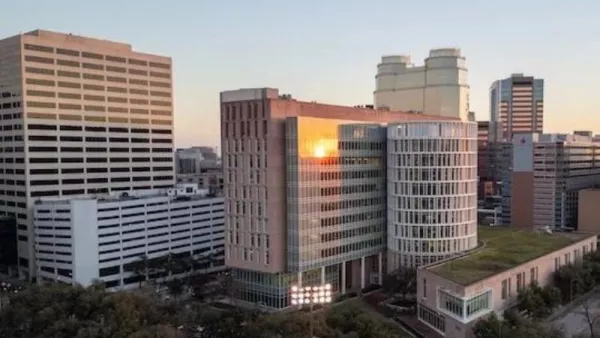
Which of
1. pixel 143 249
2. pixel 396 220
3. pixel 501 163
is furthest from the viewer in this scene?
pixel 501 163

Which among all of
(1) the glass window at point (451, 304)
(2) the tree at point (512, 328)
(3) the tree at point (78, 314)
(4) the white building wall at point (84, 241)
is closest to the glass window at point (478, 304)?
(1) the glass window at point (451, 304)

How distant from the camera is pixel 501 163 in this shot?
18712cm

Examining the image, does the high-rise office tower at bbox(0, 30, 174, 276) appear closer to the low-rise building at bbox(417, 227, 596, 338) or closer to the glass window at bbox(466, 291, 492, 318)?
the low-rise building at bbox(417, 227, 596, 338)

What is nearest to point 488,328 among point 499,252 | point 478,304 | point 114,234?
point 478,304

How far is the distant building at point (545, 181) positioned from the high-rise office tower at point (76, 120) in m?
83.1

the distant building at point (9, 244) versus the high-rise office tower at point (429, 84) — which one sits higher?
the high-rise office tower at point (429, 84)

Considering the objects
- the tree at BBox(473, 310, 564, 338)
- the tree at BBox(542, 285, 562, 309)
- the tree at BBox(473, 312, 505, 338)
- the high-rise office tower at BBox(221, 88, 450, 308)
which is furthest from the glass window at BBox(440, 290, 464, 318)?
the high-rise office tower at BBox(221, 88, 450, 308)

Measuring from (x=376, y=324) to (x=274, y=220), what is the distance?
27.8 meters

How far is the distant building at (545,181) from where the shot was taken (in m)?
128

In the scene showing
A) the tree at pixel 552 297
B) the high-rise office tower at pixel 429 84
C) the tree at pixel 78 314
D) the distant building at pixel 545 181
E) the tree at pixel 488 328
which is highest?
the high-rise office tower at pixel 429 84

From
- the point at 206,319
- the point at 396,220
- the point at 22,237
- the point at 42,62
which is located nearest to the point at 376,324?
the point at 206,319

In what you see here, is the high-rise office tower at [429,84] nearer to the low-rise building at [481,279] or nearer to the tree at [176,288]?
the low-rise building at [481,279]

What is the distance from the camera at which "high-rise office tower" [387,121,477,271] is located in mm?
78875

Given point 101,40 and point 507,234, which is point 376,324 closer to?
point 507,234
